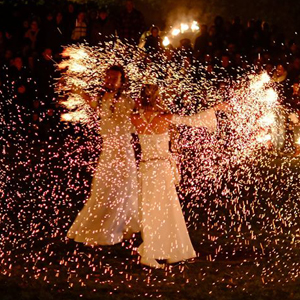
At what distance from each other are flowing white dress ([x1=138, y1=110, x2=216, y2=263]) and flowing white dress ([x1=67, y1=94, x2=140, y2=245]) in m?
0.84

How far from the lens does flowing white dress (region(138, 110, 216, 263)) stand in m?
7.64

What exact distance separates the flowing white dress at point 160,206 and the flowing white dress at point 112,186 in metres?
0.84

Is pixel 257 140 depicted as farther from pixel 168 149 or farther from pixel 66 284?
pixel 66 284

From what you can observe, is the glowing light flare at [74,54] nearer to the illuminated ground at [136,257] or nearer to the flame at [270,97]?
the illuminated ground at [136,257]

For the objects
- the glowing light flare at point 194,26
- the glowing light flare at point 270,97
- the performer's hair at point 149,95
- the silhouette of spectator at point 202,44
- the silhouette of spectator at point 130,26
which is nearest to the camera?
the performer's hair at point 149,95

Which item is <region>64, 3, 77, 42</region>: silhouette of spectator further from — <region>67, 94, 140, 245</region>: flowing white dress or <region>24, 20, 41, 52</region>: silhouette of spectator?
<region>67, 94, 140, 245</region>: flowing white dress

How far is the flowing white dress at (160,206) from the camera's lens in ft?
25.1

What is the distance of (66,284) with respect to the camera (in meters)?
7.05

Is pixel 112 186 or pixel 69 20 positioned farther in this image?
pixel 69 20

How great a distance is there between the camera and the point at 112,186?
858cm

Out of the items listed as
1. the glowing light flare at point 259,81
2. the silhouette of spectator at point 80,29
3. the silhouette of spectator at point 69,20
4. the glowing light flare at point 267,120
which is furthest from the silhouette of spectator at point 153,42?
the glowing light flare at point 267,120

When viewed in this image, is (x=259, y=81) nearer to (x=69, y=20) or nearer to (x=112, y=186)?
(x=69, y=20)

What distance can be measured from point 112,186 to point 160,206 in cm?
108

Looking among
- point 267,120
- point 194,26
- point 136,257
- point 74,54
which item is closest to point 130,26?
point 267,120
